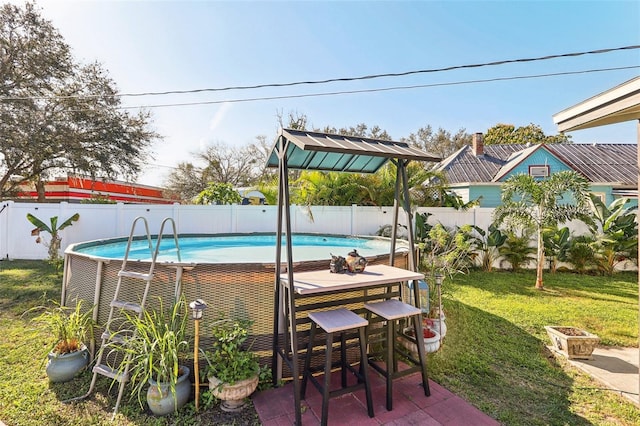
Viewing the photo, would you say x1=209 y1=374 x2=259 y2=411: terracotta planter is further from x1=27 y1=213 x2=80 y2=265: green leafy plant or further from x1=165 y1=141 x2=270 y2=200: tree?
x1=165 y1=141 x2=270 y2=200: tree

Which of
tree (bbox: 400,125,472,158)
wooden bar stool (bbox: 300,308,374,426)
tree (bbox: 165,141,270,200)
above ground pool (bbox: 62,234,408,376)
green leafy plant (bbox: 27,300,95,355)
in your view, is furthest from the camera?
tree (bbox: 400,125,472,158)

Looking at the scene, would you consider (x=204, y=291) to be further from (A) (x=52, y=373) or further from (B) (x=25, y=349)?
(B) (x=25, y=349)

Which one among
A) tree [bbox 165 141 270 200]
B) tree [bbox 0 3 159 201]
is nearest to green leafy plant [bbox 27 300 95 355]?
tree [bbox 0 3 159 201]

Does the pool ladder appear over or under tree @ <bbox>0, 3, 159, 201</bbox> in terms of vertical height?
under

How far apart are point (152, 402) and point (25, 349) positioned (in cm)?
266

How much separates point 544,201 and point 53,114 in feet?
55.9

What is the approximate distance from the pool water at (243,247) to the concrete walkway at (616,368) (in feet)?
13.1

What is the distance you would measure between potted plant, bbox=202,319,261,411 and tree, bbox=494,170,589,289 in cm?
706

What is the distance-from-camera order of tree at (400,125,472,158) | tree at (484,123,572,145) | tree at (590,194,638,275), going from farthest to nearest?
tree at (400,125,472,158) → tree at (484,123,572,145) → tree at (590,194,638,275)

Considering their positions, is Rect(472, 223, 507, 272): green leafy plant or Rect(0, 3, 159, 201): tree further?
Rect(0, 3, 159, 201): tree

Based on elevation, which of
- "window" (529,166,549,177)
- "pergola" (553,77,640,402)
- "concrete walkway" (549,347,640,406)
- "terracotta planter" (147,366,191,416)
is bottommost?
"concrete walkway" (549,347,640,406)

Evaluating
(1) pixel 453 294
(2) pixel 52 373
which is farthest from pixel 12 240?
(1) pixel 453 294

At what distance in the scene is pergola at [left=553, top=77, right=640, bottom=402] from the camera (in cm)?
266

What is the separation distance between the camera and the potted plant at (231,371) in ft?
8.82
